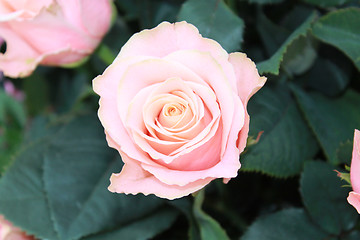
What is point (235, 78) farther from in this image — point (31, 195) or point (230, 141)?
point (31, 195)

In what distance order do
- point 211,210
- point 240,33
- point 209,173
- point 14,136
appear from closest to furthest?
point 209,173 < point 240,33 < point 211,210 < point 14,136

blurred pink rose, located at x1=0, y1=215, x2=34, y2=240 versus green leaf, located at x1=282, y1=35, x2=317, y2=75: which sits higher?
green leaf, located at x1=282, y1=35, x2=317, y2=75

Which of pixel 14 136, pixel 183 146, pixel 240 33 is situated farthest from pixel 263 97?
pixel 14 136

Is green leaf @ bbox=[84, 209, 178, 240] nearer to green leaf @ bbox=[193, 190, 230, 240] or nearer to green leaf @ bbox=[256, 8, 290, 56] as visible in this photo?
green leaf @ bbox=[193, 190, 230, 240]

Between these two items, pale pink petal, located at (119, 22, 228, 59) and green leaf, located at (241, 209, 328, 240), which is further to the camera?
green leaf, located at (241, 209, 328, 240)

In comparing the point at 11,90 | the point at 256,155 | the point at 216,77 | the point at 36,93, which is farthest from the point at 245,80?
the point at 11,90

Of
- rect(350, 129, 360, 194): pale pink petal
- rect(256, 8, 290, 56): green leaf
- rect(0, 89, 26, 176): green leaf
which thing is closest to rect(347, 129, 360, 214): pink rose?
rect(350, 129, 360, 194): pale pink petal
